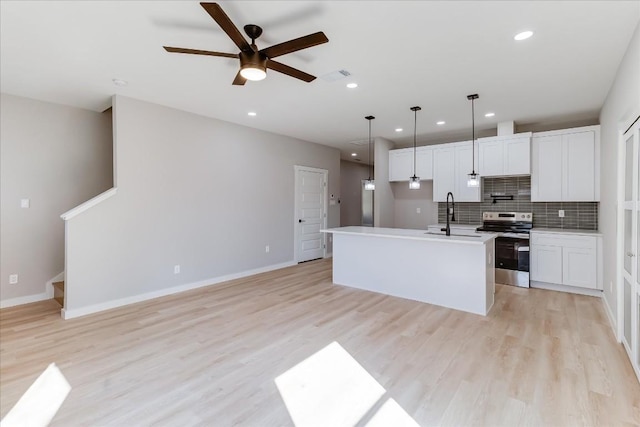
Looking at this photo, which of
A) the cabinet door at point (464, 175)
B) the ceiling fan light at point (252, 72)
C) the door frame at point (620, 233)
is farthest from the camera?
the cabinet door at point (464, 175)

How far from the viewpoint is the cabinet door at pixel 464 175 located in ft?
18.5

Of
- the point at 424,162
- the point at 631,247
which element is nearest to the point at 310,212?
the point at 424,162

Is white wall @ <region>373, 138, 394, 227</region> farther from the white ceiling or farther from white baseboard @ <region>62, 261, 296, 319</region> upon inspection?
white baseboard @ <region>62, 261, 296, 319</region>

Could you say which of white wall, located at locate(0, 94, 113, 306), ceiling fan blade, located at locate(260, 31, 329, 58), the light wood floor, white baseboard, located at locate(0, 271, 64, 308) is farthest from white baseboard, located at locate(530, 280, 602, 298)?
white baseboard, located at locate(0, 271, 64, 308)

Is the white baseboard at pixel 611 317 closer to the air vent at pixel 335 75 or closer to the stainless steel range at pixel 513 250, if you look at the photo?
the stainless steel range at pixel 513 250

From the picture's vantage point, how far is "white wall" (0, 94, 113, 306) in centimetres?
404

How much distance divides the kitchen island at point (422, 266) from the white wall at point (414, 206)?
2.36m

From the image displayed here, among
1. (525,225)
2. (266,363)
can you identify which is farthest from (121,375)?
(525,225)

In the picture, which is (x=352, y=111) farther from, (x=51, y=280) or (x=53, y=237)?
(x=51, y=280)

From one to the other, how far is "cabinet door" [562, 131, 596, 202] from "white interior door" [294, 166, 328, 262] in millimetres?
4450

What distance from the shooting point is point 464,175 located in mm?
5711

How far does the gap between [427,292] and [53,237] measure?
5316 millimetres

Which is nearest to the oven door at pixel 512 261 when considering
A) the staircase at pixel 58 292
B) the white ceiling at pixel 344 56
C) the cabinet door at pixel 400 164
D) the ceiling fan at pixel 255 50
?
the white ceiling at pixel 344 56

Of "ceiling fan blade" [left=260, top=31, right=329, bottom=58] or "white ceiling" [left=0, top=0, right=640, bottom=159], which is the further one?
"white ceiling" [left=0, top=0, right=640, bottom=159]
